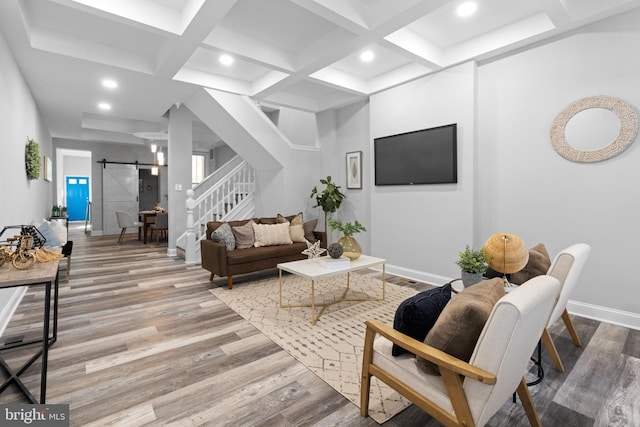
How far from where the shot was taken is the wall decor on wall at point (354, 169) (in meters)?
5.35

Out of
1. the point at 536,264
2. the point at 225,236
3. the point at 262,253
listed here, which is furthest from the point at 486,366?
the point at 225,236

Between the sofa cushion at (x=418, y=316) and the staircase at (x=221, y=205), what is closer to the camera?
the sofa cushion at (x=418, y=316)

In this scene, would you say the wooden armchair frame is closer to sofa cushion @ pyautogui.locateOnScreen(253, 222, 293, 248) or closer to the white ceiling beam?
the white ceiling beam

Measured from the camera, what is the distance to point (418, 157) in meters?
4.32

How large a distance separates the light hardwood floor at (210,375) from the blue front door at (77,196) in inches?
471

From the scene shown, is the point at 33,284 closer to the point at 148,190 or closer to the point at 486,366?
the point at 486,366

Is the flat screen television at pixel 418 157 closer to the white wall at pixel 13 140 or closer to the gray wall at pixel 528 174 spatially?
the gray wall at pixel 528 174

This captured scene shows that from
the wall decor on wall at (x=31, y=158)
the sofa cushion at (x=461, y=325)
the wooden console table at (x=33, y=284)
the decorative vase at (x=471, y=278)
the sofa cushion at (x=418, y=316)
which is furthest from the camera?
the wall decor on wall at (x=31, y=158)

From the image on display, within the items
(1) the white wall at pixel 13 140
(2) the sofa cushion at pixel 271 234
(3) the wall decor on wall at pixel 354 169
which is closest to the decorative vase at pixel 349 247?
(2) the sofa cushion at pixel 271 234

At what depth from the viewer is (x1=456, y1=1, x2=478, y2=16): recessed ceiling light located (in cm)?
298

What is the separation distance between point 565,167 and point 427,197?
1499 millimetres

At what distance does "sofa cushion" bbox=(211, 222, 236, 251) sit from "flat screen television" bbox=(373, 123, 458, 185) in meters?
2.29

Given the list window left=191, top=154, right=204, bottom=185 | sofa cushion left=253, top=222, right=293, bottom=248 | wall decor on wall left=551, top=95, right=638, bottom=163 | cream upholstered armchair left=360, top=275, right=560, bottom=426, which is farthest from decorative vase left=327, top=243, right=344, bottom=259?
window left=191, top=154, right=204, bottom=185

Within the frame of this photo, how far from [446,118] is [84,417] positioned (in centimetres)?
431
